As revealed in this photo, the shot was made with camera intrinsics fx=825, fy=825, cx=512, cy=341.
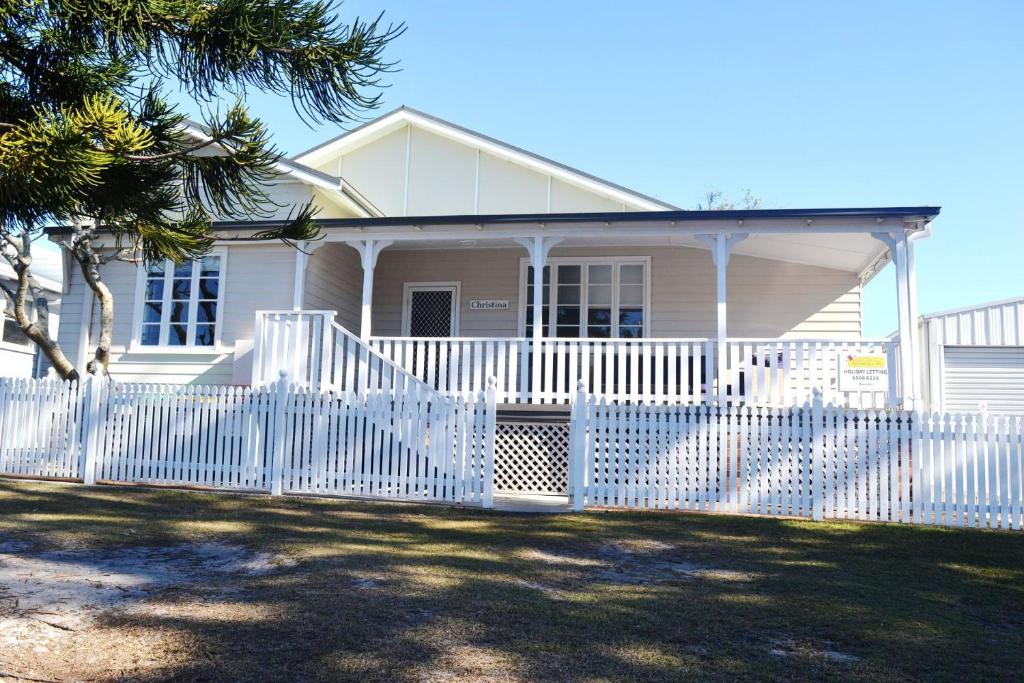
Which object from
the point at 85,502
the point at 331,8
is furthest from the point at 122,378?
the point at 331,8

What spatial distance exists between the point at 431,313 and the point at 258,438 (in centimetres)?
674

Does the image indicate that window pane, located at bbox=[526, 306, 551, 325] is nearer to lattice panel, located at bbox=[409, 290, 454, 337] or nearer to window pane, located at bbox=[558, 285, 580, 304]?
window pane, located at bbox=[558, 285, 580, 304]

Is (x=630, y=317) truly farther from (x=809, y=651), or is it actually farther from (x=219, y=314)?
(x=809, y=651)

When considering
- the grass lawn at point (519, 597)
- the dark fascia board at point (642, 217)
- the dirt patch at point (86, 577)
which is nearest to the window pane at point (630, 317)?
the dark fascia board at point (642, 217)

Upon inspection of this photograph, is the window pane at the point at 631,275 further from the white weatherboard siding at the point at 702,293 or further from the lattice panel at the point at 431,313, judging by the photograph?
the lattice panel at the point at 431,313

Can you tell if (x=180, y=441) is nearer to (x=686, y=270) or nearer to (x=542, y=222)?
(x=542, y=222)

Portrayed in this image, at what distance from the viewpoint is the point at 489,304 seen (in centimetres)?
1730

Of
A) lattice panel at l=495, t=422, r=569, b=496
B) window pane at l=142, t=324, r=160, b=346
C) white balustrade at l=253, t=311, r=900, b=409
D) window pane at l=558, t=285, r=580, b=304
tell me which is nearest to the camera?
white balustrade at l=253, t=311, r=900, b=409

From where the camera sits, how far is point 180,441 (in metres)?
11.7

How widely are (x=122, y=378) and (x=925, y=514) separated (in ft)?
46.4

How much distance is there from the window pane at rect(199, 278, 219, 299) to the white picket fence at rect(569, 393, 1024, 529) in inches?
346

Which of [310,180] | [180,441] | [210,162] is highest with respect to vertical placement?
[310,180]

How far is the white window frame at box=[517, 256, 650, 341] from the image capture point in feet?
54.4

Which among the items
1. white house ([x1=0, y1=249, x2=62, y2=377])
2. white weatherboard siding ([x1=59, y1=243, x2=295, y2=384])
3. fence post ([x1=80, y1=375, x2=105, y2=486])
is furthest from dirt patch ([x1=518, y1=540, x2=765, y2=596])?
white house ([x1=0, y1=249, x2=62, y2=377])
